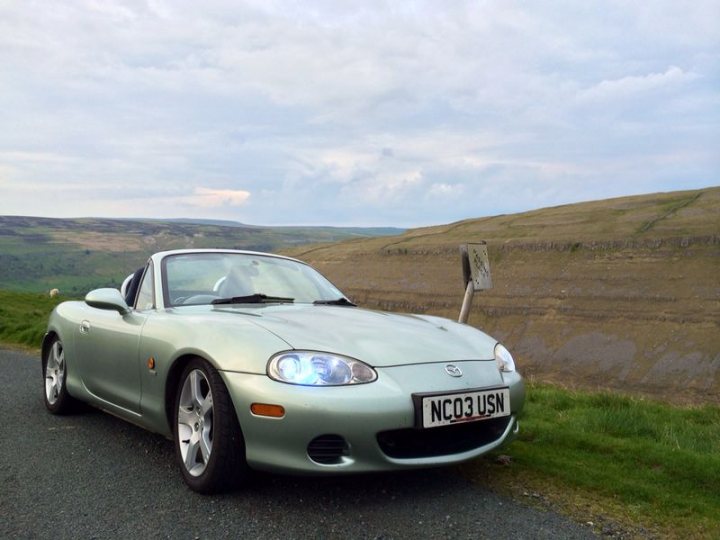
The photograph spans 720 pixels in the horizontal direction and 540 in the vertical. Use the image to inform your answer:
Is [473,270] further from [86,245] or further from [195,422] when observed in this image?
[86,245]

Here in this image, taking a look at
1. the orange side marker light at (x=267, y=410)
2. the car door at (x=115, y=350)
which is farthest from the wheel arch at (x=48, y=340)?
the orange side marker light at (x=267, y=410)

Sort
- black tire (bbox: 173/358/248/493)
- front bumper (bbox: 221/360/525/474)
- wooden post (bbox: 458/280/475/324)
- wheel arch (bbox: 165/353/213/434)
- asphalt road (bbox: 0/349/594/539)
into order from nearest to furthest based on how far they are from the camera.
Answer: asphalt road (bbox: 0/349/594/539), front bumper (bbox: 221/360/525/474), black tire (bbox: 173/358/248/493), wheel arch (bbox: 165/353/213/434), wooden post (bbox: 458/280/475/324)

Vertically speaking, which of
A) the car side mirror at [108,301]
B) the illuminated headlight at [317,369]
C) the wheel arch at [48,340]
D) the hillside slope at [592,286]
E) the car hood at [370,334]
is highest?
the car side mirror at [108,301]

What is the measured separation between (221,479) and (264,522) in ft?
1.27

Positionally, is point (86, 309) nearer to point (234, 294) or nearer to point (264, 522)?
point (234, 294)

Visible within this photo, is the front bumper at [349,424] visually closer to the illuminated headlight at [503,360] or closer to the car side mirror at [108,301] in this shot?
the illuminated headlight at [503,360]

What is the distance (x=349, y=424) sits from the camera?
3.13m

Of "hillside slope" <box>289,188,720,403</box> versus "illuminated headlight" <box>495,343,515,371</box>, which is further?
"hillside slope" <box>289,188,720,403</box>

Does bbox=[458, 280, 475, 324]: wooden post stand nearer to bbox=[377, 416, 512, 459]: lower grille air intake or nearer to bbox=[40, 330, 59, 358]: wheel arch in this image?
bbox=[377, 416, 512, 459]: lower grille air intake

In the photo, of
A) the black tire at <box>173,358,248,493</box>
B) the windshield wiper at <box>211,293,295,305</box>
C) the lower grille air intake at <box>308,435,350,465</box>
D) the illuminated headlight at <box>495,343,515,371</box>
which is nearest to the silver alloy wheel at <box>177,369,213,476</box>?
the black tire at <box>173,358,248,493</box>

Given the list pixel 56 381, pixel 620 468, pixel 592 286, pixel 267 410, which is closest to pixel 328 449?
pixel 267 410

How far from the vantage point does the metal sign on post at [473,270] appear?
23.6 feet

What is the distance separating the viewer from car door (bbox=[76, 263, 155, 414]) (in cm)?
426

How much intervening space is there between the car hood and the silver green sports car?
0.4 inches
